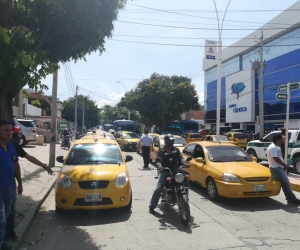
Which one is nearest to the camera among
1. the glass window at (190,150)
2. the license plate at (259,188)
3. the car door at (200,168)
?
the license plate at (259,188)

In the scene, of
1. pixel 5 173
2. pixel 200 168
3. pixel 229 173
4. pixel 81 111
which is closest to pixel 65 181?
pixel 5 173

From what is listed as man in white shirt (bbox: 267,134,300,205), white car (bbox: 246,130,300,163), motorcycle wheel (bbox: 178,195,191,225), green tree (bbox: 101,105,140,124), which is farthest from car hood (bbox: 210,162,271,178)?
green tree (bbox: 101,105,140,124)

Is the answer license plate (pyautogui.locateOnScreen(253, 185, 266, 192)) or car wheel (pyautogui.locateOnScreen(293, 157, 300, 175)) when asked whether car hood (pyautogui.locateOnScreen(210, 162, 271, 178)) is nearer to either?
license plate (pyautogui.locateOnScreen(253, 185, 266, 192))

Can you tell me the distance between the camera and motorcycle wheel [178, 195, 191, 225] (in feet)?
19.9

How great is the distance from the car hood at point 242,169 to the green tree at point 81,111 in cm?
6648

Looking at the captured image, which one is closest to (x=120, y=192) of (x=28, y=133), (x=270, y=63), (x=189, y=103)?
(x=28, y=133)

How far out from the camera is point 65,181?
6633 mm

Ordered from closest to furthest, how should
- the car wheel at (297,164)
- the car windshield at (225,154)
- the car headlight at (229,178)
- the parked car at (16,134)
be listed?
the parked car at (16,134) → the car headlight at (229,178) → the car windshield at (225,154) → the car wheel at (297,164)

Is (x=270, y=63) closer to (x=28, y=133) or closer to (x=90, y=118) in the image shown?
(x=28, y=133)

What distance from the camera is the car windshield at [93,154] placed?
25.2ft

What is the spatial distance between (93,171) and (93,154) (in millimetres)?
1076

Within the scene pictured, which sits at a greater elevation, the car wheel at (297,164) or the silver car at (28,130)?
the silver car at (28,130)

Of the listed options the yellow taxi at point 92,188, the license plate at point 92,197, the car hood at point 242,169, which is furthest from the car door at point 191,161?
the license plate at point 92,197

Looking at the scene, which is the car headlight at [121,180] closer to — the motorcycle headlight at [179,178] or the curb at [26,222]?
the motorcycle headlight at [179,178]
